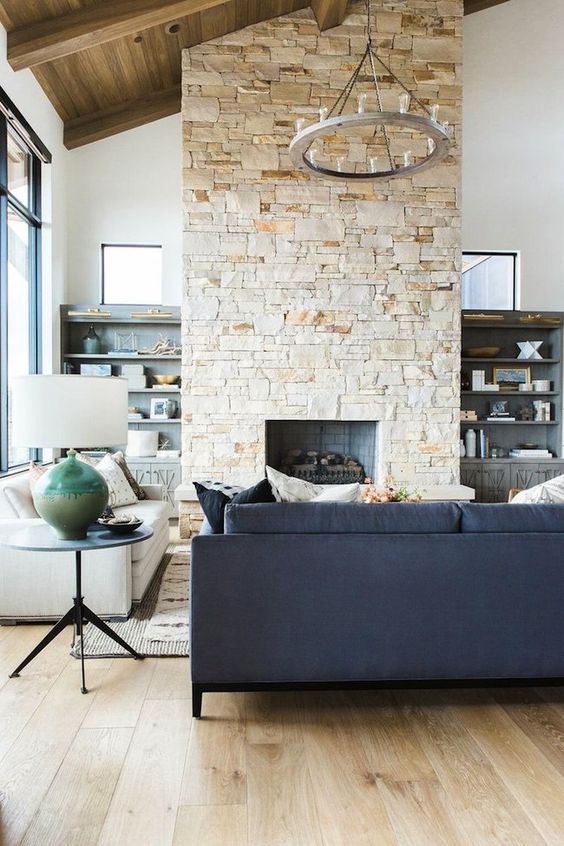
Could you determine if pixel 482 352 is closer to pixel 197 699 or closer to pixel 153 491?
pixel 153 491

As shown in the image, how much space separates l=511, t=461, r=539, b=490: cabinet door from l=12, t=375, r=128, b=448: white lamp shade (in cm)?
483

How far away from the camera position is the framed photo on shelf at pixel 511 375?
6.86 m

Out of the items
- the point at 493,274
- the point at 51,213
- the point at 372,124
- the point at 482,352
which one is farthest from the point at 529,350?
the point at 51,213

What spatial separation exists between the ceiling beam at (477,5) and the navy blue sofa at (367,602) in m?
6.09

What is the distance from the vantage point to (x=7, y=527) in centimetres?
361

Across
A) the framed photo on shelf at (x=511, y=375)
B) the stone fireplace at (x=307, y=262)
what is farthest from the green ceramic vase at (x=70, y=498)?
the framed photo on shelf at (x=511, y=375)

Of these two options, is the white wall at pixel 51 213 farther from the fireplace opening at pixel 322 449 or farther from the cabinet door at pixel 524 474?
the cabinet door at pixel 524 474

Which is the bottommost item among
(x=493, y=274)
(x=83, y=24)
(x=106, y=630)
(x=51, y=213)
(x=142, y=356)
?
(x=106, y=630)

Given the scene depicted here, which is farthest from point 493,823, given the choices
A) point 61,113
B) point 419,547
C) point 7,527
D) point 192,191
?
point 61,113

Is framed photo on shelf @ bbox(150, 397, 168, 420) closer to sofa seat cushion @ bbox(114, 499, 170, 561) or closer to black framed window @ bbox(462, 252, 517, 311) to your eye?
sofa seat cushion @ bbox(114, 499, 170, 561)

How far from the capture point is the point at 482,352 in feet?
21.9

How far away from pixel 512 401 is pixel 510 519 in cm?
470

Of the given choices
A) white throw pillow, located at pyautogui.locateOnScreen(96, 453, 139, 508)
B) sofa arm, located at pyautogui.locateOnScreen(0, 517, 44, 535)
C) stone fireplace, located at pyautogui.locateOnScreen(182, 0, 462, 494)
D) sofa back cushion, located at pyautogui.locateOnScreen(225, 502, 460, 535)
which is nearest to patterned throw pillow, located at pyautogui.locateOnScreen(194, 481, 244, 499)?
sofa back cushion, located at pyautogui.locateOnScreen(225, 502, 460, 535)

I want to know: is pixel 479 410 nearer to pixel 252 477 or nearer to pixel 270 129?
pixel 252 477
